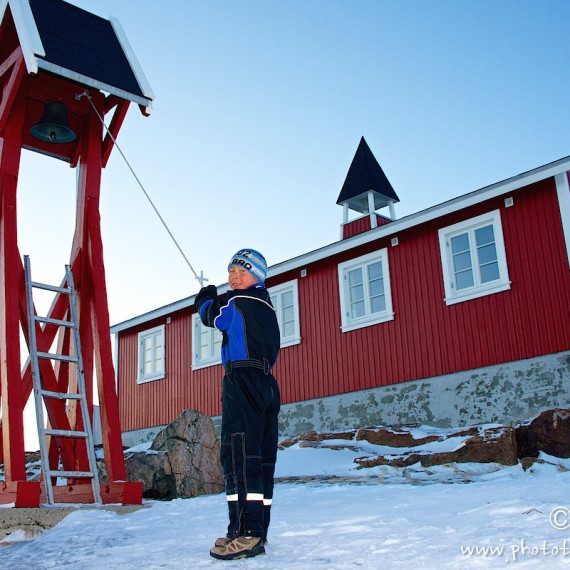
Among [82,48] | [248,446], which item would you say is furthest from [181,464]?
[82,48]

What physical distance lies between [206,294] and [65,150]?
3.51 metres

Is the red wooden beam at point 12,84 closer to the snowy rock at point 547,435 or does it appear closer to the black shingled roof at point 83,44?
the black shingled roof at point 83,44

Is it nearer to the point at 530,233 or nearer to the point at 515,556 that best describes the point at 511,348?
the point at 530,233

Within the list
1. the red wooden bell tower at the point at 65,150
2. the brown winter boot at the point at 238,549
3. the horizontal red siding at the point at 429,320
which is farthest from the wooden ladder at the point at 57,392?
the horizontal red siding at the point at 429,320

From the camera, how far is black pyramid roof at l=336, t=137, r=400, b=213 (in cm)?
1827

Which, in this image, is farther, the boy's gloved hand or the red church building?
the red church building

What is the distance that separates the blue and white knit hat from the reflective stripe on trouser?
59 centimetres

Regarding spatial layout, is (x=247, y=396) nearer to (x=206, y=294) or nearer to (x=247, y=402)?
(x=247, y=402)

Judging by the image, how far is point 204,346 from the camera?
16.3 m

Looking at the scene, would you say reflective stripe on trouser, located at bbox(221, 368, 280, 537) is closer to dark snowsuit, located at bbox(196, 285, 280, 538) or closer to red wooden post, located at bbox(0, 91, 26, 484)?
dark snowsuit, located at bbox(196, 285, 280, 538)

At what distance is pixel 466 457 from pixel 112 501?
4.47 m

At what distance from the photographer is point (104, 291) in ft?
18.9

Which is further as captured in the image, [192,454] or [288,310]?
[288,310]

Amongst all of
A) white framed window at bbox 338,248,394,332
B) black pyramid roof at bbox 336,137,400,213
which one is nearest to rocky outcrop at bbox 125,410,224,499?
white framed window at bbox 338,248,394,332
